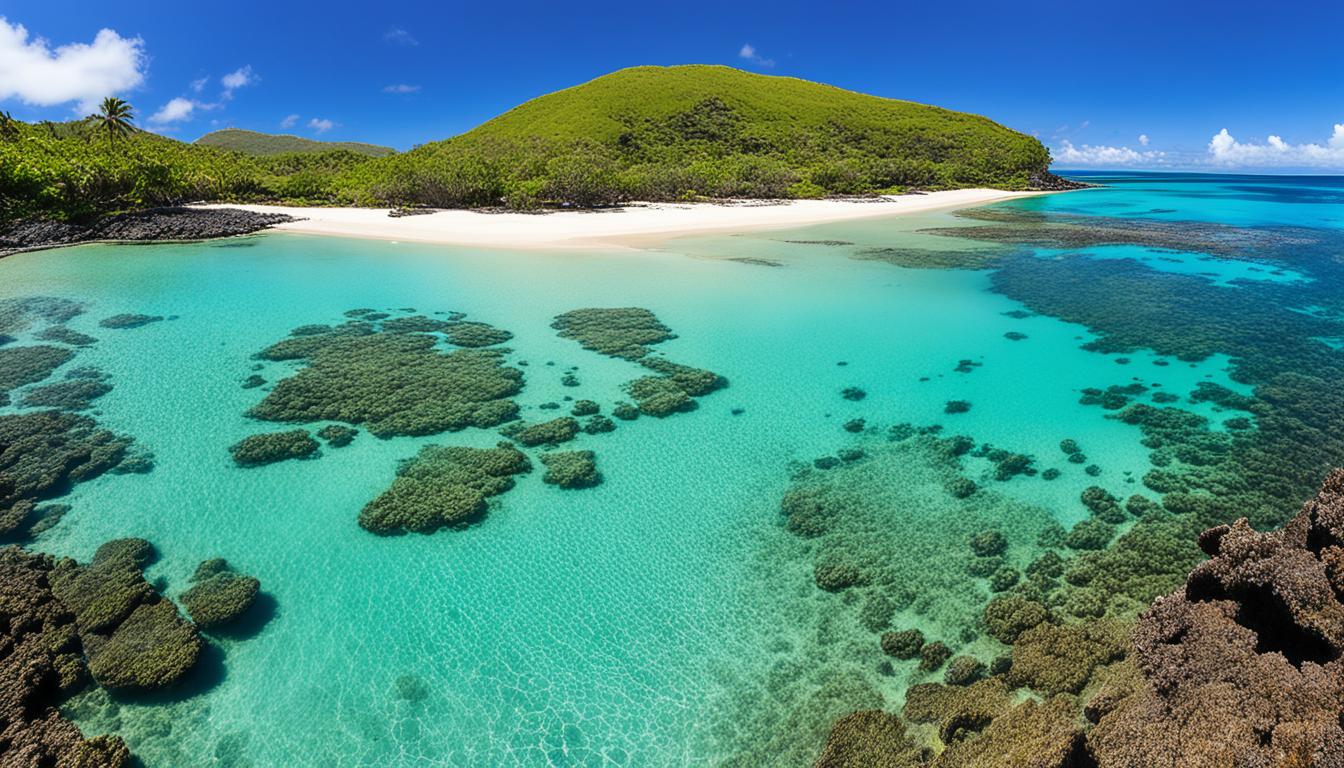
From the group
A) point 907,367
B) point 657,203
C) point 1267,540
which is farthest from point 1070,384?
point 657,203

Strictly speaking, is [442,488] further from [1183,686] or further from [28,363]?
[28,363]

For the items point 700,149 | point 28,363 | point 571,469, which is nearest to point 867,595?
point 571,469

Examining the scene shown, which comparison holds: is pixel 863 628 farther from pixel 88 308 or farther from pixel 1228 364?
pixel 88 308

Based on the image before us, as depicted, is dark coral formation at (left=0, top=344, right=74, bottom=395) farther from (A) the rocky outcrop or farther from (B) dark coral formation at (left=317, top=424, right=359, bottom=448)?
(A) the rocky outcrop

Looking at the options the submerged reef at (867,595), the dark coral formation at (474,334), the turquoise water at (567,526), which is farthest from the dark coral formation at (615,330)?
the submerged reef at (867,595)

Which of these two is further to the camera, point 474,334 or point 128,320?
point 128,320
